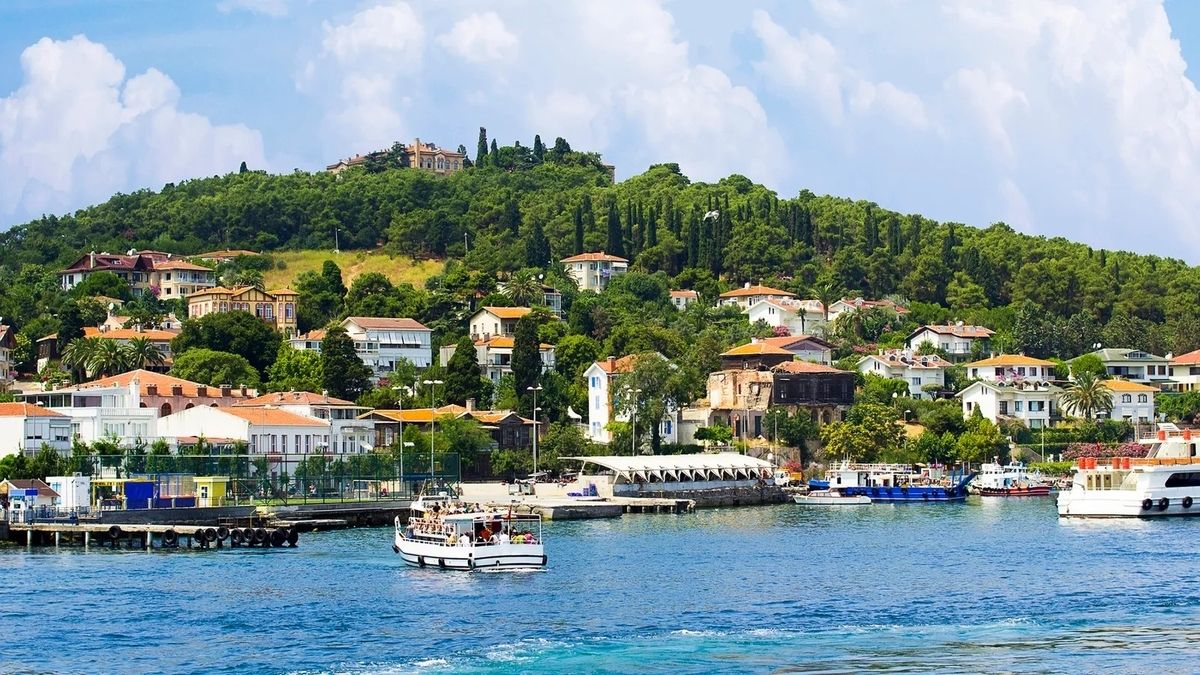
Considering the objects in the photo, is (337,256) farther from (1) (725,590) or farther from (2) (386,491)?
(1) (725,590)

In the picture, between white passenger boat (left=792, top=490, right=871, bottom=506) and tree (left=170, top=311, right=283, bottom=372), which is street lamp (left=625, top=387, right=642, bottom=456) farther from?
tree (left=170, top=311, right=283, bottom=372)

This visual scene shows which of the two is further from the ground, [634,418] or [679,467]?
[634,418]

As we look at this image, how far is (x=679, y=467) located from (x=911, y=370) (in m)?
35.8

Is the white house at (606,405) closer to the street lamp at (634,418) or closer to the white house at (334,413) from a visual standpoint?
the street lamp at (634,418)

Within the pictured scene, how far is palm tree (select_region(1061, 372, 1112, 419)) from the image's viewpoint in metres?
123

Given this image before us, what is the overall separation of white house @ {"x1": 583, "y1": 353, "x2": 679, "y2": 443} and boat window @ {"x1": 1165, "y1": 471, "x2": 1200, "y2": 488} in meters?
36.8

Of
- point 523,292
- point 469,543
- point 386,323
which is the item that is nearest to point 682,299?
point 523,292

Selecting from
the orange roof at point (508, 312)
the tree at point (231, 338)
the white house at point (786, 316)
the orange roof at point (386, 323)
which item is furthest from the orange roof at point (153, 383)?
the white house at point (786, 316)

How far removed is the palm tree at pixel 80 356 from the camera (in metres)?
120

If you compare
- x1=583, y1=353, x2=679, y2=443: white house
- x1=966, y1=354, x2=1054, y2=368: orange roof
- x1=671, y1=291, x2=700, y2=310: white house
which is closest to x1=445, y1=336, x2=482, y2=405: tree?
x1=583, y1=353, x2=679, y2=443: white house

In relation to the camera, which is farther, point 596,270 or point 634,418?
point 596,270

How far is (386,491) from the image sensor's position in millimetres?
92250

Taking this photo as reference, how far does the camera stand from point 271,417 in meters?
99.6

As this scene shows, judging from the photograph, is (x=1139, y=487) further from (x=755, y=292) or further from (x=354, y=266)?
(x=354, y=266)
